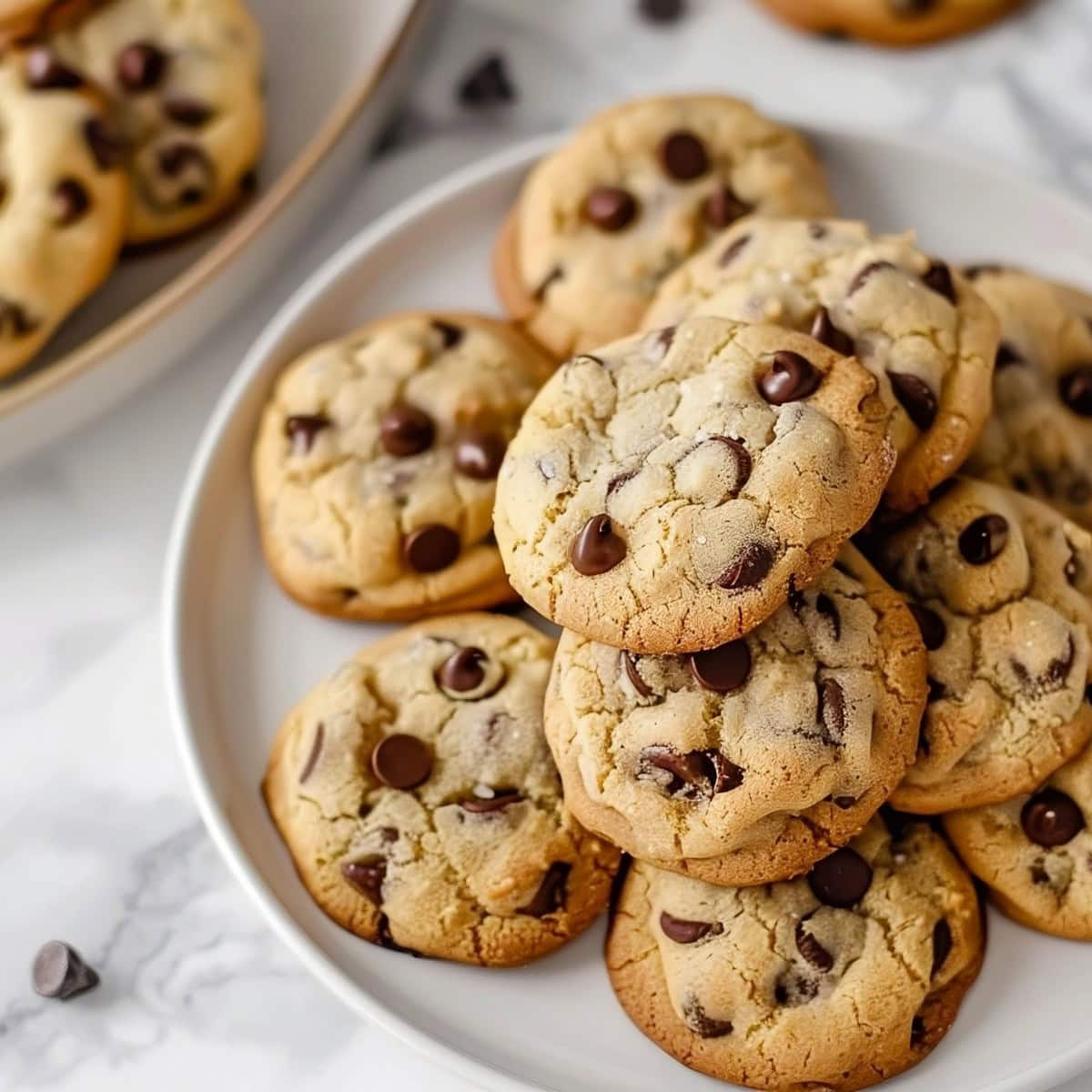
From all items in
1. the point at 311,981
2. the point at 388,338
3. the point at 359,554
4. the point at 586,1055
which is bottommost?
the point at 311,981

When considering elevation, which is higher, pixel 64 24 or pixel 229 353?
pixel 64 24

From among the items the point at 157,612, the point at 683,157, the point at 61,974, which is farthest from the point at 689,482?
the point at 61,974

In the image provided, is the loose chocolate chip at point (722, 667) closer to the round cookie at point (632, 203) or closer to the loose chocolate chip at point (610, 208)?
the round cookie at point (632, 203)

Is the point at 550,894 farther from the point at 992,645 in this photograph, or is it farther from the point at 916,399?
the point at 916,399

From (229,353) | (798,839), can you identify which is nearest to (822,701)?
(798,839)

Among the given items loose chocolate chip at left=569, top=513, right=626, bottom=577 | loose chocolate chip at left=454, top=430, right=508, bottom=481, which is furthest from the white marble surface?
loose chocolate chip at left=569, top=513, right=626, bottom=577

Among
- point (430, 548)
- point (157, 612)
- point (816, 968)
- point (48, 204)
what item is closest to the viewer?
point (816, 968)

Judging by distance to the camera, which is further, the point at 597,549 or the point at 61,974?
the point at 61,974

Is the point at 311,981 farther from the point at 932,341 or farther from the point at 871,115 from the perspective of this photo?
the point at 871,115
